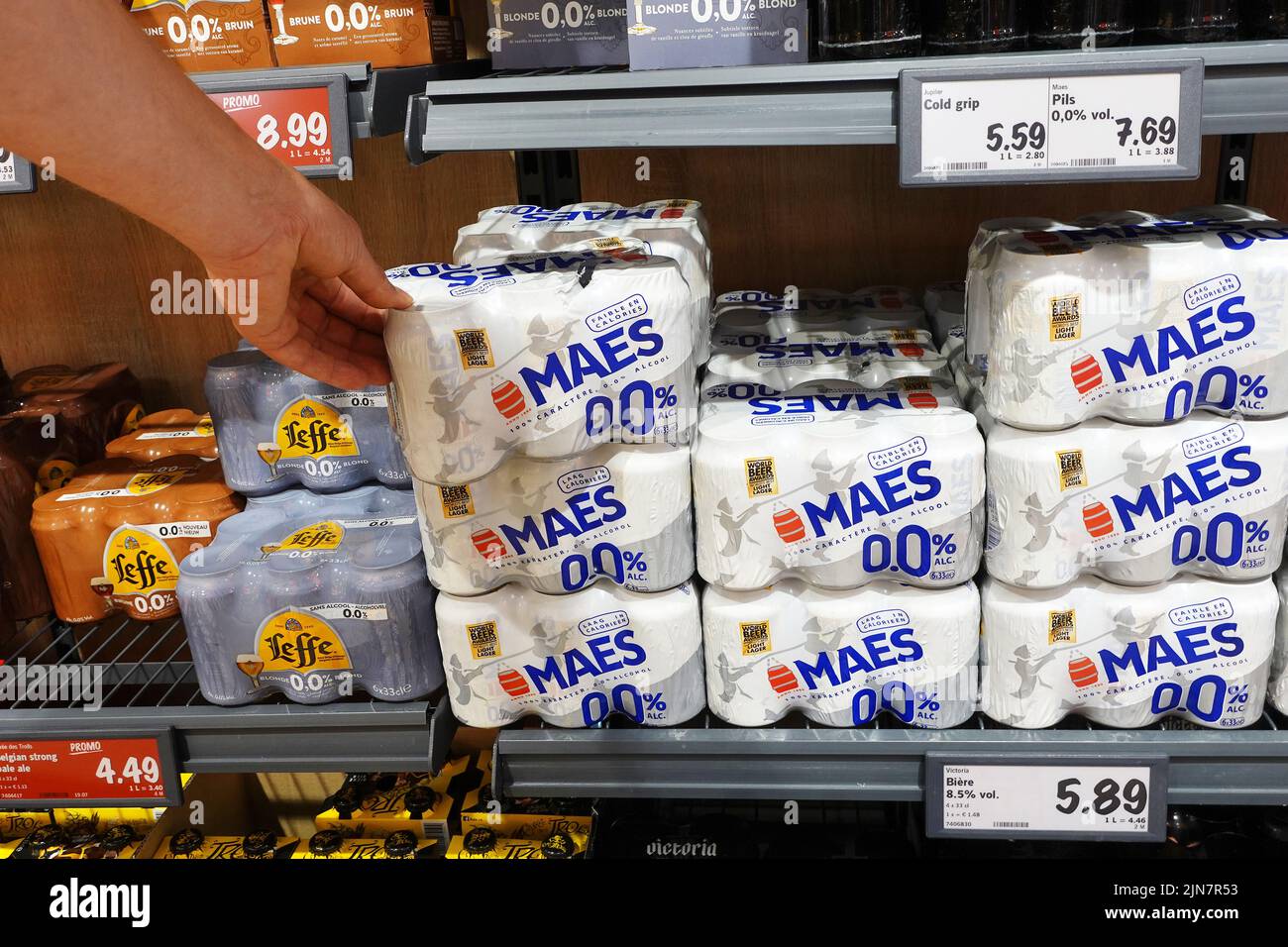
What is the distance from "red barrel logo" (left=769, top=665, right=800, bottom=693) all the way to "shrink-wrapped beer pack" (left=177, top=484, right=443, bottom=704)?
409mm

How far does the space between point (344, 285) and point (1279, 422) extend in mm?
1009

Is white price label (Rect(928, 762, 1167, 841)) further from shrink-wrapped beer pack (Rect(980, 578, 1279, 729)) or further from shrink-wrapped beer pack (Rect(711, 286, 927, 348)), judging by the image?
shrink-wrapped beer pack (Rect(711, 286, 927, 348))

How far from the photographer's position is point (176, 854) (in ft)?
5.50

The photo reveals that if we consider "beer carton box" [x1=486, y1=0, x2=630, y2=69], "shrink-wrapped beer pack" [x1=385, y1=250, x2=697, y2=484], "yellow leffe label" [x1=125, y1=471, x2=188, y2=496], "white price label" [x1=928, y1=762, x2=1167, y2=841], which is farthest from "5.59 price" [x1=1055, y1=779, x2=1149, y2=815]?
"yellow leffe label" [x1=125, y1=471, x2=188, y2=496]

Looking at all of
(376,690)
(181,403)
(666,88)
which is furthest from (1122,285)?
(181,403)

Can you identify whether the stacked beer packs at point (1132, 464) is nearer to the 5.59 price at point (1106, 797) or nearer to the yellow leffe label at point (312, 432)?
the 5.59 price at point (1106, 797)

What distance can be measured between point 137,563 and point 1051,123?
124 centimetres

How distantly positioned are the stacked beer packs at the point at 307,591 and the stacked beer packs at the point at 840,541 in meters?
0.37

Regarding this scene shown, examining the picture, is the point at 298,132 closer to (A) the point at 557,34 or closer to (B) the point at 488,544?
(A) the point at 557,34

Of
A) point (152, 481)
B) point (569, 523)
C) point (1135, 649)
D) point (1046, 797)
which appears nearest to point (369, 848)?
point (152, 481)

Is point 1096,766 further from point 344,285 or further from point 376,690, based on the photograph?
point 344,285

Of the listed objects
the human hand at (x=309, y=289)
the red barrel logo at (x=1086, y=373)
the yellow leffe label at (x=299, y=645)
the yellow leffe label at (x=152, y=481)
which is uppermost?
the human hand at (x=309, y=289)

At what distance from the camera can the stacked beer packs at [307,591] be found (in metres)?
1.29

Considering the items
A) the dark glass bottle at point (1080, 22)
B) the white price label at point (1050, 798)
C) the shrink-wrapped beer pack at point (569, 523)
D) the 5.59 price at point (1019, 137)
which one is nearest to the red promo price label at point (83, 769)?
the shrink-wrapped beer pack at point (569, 523)
